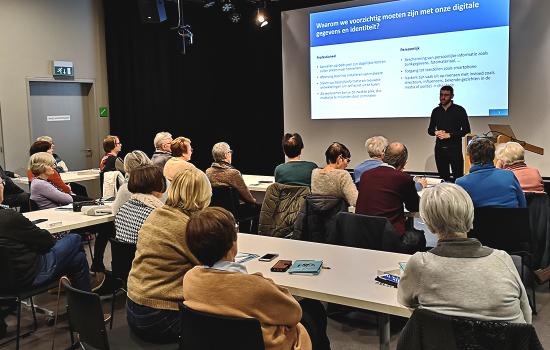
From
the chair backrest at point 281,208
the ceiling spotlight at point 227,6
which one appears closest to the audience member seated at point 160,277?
the chair backrest at point 281,208

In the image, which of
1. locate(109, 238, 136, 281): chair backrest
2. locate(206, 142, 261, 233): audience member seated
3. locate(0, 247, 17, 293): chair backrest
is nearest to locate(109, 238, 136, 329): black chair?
locate(109, 238, 136, 281): chair backrest

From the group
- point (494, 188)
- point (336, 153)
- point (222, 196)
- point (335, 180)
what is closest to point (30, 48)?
point (222, 196)

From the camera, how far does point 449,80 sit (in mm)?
7105

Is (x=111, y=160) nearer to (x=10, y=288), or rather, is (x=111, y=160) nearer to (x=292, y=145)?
(x=292, y=145)

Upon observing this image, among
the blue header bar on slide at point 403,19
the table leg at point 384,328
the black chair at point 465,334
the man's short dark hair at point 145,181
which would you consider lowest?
the table leg at point 384,328

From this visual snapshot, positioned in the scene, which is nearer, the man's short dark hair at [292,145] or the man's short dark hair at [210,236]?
the man's short dark hair at [210,236]

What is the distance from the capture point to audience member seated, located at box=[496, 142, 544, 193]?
4.07 m

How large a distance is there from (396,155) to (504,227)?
2.81 ft

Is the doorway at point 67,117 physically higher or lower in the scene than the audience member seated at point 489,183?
higher

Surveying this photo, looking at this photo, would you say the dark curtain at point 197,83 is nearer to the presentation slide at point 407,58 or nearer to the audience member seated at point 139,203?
the presentation slide at point 407,58

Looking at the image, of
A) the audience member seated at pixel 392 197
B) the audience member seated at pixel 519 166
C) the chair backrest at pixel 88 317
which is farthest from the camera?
the audience member seated at pixel 519 166

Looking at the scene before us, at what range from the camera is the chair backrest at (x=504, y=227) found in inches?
139

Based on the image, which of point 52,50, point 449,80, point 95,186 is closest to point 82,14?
point 52,50

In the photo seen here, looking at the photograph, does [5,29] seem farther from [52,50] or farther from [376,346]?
[376,346]
